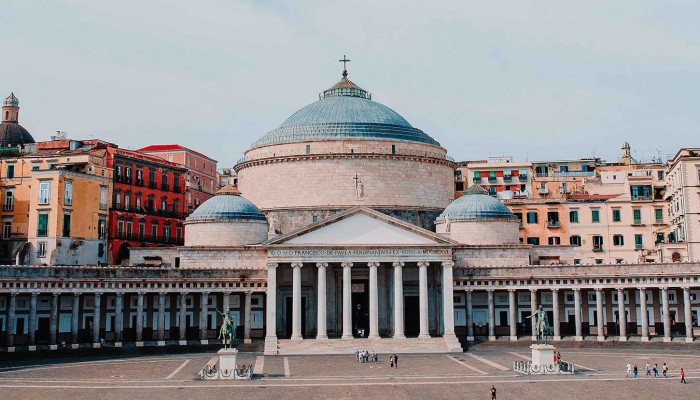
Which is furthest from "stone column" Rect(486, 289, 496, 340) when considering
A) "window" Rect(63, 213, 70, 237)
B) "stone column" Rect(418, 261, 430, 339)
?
"window" Rect(63, 213, 70, 237)

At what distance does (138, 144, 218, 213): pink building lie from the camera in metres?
97.2

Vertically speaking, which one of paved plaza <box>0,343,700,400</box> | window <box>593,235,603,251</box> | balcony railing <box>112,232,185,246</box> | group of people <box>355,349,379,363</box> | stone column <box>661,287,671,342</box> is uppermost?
balcony railing <box>112,232,185,246</box>

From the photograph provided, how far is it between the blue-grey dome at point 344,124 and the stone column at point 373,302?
1751 cm

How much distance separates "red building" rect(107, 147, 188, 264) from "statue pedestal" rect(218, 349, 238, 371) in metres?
33.6

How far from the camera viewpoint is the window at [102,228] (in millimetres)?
77475

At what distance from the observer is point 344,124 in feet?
269

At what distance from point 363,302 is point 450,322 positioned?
909 centimetres

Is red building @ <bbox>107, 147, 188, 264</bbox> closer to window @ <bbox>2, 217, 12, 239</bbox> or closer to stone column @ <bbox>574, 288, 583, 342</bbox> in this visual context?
window @ <bbox>2, 217, 12, 239</bbox>

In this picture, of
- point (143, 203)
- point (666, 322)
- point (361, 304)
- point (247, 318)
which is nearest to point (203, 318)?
point (247, 318)

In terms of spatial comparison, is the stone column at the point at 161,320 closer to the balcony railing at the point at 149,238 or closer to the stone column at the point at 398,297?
the balcony railing at the point at 149,238

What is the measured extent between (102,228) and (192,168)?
78.6 feet

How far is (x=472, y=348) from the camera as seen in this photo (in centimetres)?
6775

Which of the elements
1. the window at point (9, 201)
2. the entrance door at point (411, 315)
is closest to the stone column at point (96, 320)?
the window at point (9, 201)

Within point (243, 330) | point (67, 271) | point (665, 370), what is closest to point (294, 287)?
point (243, 330)
